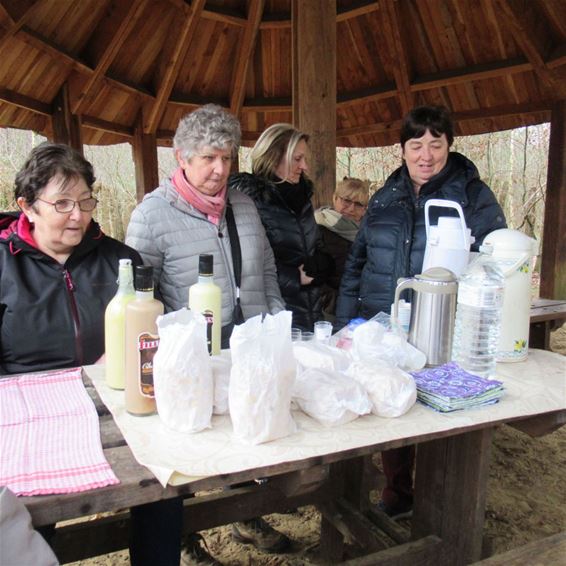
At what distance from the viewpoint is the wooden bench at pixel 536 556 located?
1400mm

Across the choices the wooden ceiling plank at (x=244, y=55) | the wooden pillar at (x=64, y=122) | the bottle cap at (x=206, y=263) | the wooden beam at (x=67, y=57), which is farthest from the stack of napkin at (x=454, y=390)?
the wooden ceiling plank at (x=244, y=55)

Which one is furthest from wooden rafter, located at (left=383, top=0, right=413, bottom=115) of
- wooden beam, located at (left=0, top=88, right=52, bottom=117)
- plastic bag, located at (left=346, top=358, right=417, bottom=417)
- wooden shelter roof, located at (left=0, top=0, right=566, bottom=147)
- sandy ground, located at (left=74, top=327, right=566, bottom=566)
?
plastic bag, located at (left=346, top=358, right=417, bottom=417)

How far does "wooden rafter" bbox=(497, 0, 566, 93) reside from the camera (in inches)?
202

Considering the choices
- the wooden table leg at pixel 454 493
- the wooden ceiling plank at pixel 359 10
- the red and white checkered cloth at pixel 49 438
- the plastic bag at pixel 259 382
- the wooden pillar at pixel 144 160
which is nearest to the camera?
the red and white checkered cloth at pixel 49 438

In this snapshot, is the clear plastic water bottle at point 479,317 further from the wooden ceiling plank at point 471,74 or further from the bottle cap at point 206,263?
the wooden ceiling plank at point 471,74

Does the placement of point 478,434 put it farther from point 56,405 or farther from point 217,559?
point 217,559

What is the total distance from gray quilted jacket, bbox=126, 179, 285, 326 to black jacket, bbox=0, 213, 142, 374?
0.73 ft

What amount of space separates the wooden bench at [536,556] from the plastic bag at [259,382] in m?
0.73

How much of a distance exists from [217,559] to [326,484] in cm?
62

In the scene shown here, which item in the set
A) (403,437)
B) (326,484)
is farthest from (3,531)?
(326,484)

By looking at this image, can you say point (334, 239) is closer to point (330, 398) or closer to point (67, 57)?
point (330, 398)

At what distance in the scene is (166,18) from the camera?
243 inches

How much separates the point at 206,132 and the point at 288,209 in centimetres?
75

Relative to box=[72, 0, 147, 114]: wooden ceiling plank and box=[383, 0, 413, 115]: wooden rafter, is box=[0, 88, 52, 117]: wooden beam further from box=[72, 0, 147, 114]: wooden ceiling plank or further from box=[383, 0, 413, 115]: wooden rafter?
box=[383, 0, 413, 115]: wooden rafter
